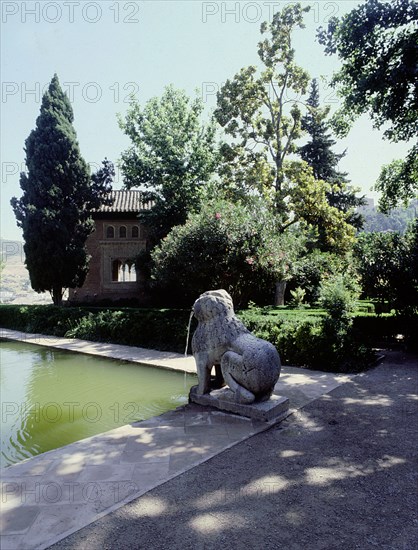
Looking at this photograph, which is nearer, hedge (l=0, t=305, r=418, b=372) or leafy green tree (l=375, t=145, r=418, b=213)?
hedge (l=0, t=305, r=418, b=372)

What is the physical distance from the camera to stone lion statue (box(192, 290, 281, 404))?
6480mm

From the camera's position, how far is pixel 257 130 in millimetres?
21500

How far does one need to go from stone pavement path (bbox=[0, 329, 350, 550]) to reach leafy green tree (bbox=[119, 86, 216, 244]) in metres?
17.1

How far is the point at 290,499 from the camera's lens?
4.14 meters

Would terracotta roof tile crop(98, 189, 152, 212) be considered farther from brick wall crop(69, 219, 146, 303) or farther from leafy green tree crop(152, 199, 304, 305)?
leafy green tree crop(152, 199, 304, 305)

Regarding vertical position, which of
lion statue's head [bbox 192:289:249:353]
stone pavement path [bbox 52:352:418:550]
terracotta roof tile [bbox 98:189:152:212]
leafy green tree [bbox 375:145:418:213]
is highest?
terracotta roof tile [bbox 98:189:152:212]

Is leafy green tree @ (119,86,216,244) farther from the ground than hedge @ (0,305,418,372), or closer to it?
farther from the ground

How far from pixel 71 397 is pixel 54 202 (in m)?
15.5

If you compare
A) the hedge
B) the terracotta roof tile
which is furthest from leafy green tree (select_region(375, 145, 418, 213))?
the terracotta roof tile

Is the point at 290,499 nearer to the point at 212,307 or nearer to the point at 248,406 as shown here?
the point at 248,406

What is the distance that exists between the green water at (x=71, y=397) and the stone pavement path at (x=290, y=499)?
9.25 ft

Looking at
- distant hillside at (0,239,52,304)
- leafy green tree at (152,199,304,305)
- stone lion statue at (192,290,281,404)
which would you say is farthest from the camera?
distant hillside at (0,239,52,304)

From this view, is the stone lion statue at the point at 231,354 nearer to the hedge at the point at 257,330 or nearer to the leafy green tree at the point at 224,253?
the hedge at the point at 257,330

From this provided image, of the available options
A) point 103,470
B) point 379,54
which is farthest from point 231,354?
point 379,54
